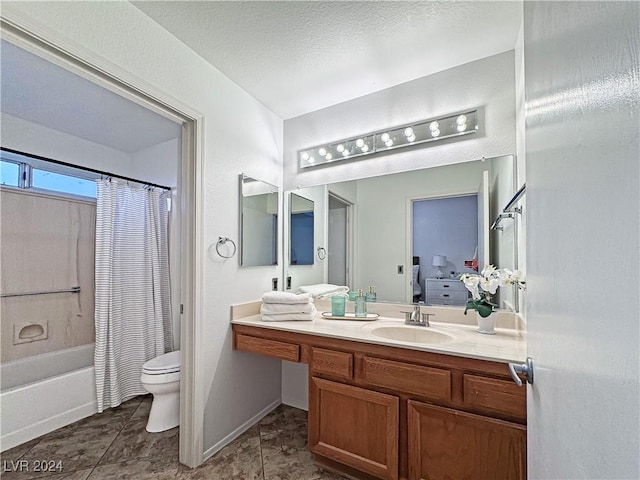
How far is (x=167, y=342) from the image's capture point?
294 centimetres

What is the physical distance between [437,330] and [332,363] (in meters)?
0.62

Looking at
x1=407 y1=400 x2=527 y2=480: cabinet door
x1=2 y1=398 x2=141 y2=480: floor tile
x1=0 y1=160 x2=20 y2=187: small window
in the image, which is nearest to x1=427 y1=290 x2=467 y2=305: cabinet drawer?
x1=407 y1=400 x2=527 y2=480: cabinet door

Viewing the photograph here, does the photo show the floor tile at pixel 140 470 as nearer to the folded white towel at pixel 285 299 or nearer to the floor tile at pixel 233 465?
the floor tile at pixel 233 465

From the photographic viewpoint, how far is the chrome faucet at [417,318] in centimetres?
181

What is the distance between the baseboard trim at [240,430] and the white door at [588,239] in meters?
1.76

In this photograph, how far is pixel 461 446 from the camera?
1309 millimetres

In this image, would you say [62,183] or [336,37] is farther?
[62,183]

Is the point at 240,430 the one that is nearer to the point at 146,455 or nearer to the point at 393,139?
the point at 146,455

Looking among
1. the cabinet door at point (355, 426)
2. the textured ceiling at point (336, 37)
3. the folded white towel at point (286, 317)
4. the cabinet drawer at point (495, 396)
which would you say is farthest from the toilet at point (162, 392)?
the textured ceiling at point (336, 37)

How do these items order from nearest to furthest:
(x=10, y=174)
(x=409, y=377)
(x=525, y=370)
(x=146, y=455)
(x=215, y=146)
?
(x=525, y=370) → (x=409, y=377) → (x=146, y=455) → (x=215, y=146) → (x=10, y=174)

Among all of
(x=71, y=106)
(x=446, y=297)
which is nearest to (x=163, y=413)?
(x=446, y=297)

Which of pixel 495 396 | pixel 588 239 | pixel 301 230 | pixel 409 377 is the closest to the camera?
pixel 588 239

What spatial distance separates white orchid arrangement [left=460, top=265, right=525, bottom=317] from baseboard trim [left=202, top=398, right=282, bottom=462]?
1.67m

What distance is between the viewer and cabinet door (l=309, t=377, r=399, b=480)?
4.77 feet
